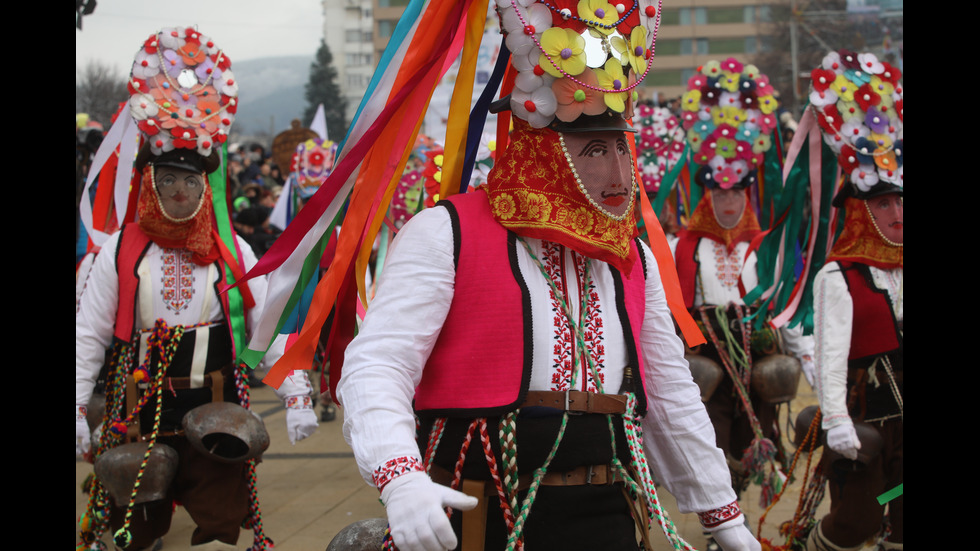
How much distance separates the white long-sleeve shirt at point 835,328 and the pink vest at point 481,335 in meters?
2.37

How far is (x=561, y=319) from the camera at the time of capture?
2.51 meters

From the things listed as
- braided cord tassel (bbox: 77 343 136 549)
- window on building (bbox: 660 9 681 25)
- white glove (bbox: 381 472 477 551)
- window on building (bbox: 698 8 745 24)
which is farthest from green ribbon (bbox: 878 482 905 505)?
window on building (bbox: 660 9 681 25)

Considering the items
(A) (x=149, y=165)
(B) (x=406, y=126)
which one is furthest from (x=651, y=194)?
(B) (x=406, y=126)

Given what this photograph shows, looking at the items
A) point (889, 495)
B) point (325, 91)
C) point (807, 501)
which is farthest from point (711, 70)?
point (325, 91)

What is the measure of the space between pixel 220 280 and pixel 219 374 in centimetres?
45

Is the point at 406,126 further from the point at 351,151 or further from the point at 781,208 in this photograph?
the point at 781,208

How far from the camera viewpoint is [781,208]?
556 centimetres

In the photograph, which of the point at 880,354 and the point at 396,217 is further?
the point at 396,217

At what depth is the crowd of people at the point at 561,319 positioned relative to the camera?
242 cm

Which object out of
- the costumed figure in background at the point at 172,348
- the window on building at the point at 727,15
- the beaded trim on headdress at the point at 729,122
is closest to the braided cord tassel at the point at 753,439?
the beaded trim on headdress at the point at 729,122

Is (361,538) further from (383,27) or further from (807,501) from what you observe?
(383,27)

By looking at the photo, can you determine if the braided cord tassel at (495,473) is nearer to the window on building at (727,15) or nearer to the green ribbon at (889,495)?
the green ribbon at (889,495)

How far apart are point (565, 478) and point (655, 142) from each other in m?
7.51

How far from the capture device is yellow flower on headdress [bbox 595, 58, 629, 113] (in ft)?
8.28
